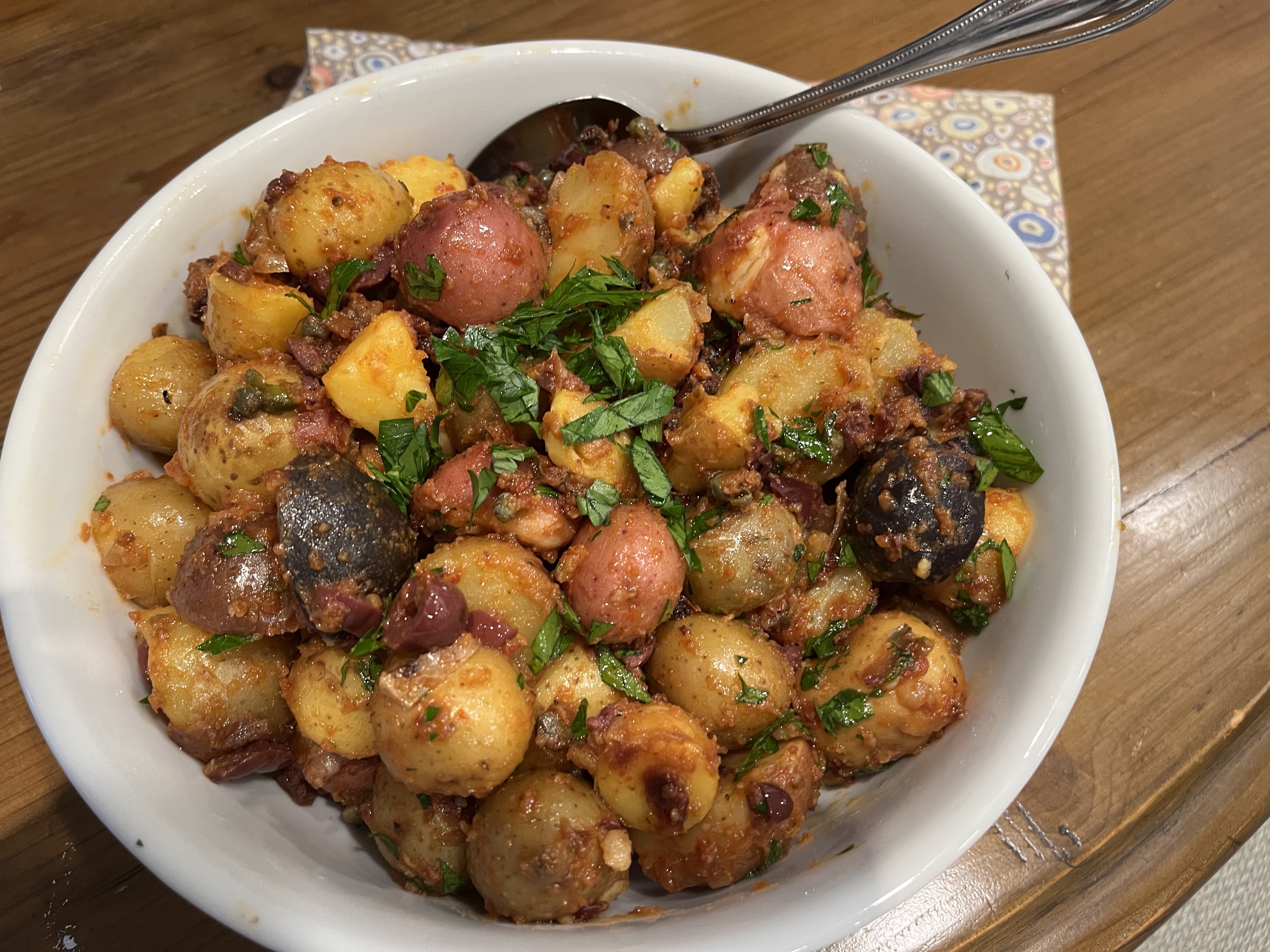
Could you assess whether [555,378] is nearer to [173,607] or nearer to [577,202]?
[577,202]

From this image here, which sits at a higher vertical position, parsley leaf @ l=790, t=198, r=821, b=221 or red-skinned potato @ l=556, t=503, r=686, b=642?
parsley leaf @ l=790, t=198, r=821, b=221

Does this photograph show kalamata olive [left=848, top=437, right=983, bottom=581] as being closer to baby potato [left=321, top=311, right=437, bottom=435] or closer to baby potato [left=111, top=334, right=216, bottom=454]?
baby potato [left=321, top=311, right=437, bottom=435]

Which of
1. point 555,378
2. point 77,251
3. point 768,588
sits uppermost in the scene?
point 77,251

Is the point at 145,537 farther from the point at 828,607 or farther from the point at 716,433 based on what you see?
the point at 828,607

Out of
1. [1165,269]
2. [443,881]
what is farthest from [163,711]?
[1165,269]

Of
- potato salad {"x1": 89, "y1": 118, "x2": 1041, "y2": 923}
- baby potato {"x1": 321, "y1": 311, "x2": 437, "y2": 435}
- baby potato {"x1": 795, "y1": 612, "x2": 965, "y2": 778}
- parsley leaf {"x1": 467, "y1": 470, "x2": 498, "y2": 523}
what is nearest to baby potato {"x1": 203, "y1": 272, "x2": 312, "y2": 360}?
potato salad {"x1": 89, "y1": 118, "x2": 1041, "y2": 923}

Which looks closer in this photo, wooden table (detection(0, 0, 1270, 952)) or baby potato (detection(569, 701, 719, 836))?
baby potato (detection(569, 701, 719, 836))

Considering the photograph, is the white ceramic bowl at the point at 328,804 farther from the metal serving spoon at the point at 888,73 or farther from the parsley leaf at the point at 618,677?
the parsley leaf at the point at 618,677
